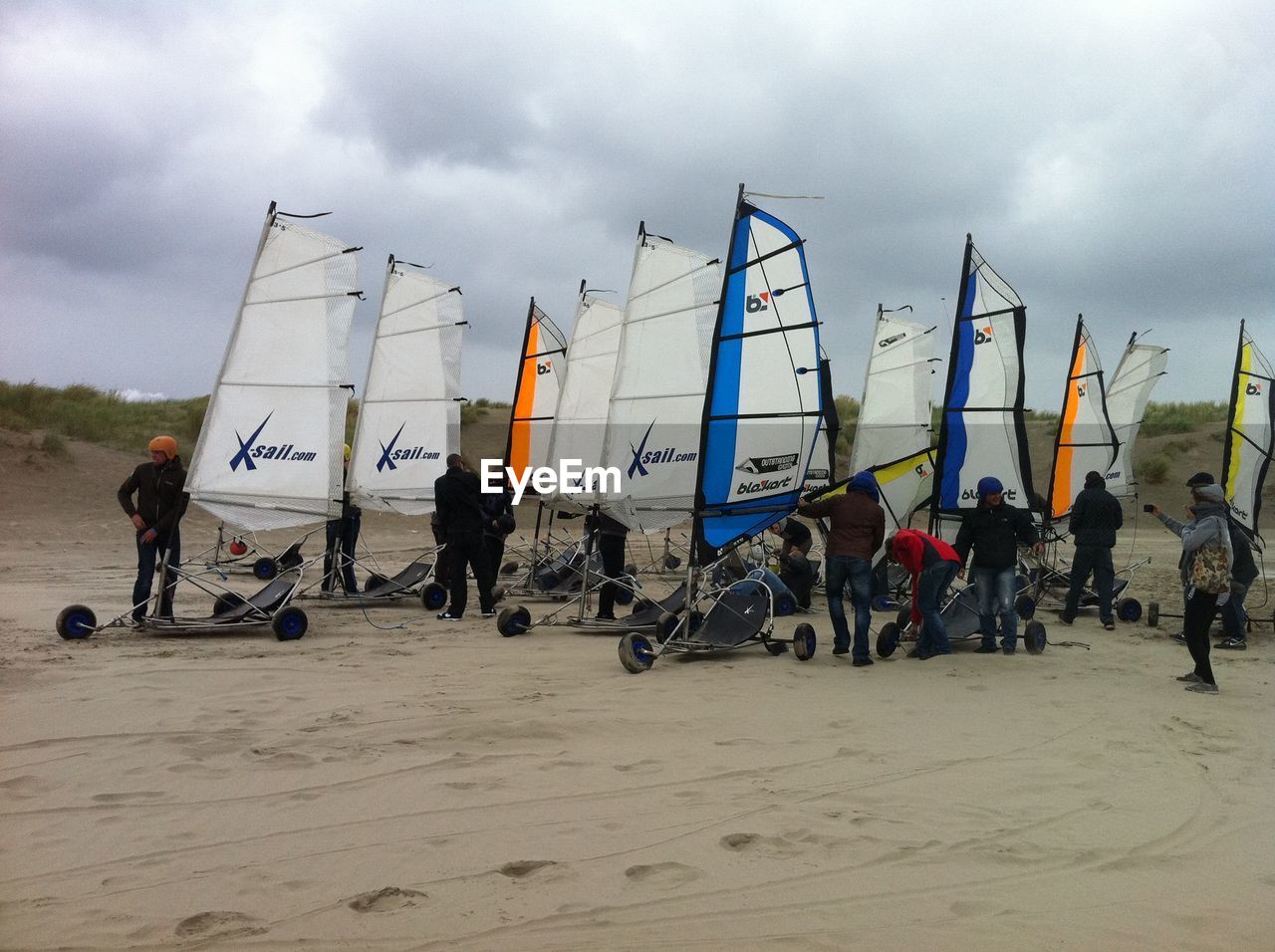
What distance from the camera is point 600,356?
15.5 m

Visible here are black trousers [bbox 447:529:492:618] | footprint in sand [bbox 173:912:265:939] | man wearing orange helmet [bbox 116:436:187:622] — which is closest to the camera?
footprint in sand [bbox 173:912:265:939]

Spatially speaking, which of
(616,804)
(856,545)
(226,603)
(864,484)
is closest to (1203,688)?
(856,545)

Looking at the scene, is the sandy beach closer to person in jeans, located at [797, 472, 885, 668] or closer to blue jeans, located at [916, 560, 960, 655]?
person in jeans, located at [797, 472, 885, 668]

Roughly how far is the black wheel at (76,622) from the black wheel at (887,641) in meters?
6.99

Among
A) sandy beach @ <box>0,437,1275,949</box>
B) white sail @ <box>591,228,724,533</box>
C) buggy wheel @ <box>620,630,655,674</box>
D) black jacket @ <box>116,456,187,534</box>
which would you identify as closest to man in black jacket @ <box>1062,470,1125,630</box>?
sandy beach @ <box>0,437,1275,949</box>

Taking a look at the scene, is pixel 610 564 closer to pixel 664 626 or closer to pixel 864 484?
pixel 664 626

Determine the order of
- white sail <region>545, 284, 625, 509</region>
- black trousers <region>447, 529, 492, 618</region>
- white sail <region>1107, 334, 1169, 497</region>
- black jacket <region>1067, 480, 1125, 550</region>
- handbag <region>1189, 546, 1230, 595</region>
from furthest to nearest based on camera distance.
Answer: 1. white sail <region>1107, 334, 1169, 497</region>
2. white sail <region>545, 284, 625, 509</region>
3. black jacket <region>1067, 480, 1125, 550</region>
4. black trousers <region>447, 529, 492, 618</region>
5. handbag <region>1189, 546, 1230, 595</region>

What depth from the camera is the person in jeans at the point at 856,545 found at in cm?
859

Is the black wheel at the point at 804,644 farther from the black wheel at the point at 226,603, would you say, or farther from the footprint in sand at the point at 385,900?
the footprint in sand at the point at 385,900

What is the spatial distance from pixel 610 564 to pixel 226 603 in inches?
156

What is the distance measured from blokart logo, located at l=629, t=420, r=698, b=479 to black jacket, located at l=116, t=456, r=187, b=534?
14.5 ft

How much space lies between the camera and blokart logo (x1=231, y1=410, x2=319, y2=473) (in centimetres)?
1012

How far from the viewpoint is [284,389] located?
1039 centimetres

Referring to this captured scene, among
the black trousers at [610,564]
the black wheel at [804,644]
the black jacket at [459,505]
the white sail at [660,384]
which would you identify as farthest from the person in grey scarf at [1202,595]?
the black jacket at [459,505]
